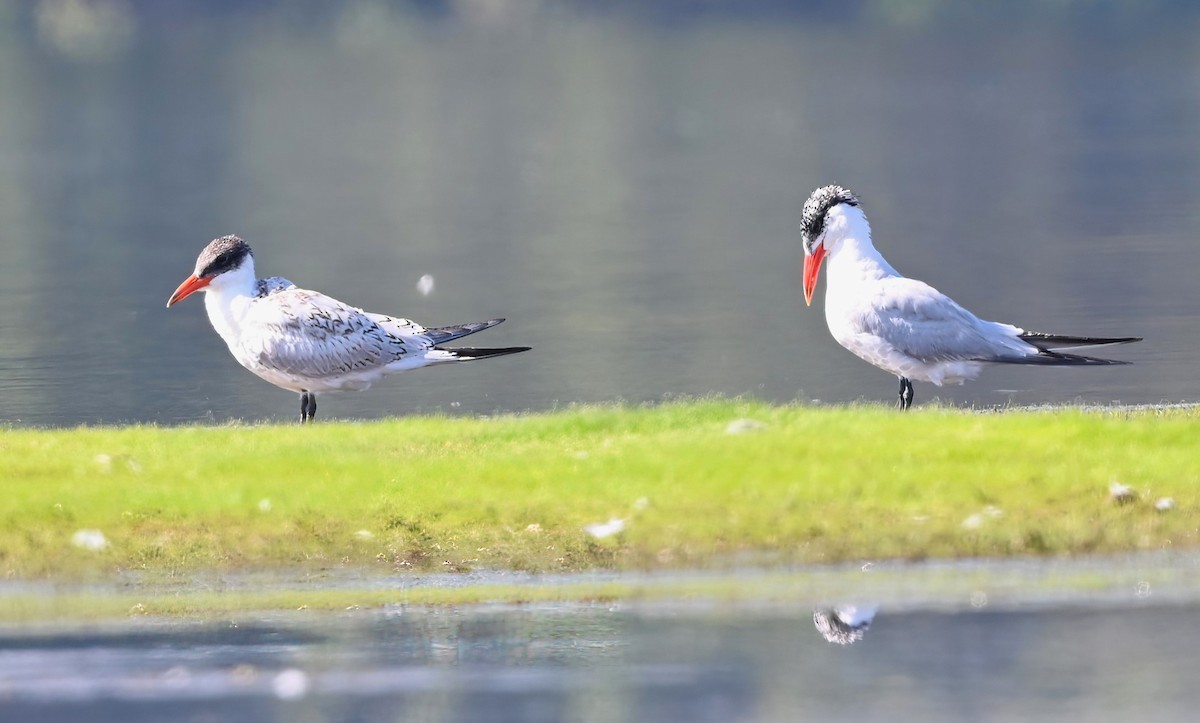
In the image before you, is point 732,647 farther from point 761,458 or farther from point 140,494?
point 140,494

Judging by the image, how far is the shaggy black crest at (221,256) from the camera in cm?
1689

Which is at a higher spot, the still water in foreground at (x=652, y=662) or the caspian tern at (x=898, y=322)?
the caspian tern at (x=898, y=322)

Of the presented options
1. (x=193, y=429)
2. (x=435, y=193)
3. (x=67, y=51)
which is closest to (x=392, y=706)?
(x=193, y=429)

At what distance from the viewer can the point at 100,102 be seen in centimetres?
8281

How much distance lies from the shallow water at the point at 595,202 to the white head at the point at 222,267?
2.72 metres

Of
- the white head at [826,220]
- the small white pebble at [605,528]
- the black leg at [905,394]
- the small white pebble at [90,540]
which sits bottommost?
the small white pebble at [90,540]

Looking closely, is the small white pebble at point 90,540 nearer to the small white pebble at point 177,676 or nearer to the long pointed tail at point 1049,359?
the small white pebble at point 177,676

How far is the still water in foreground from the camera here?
28.7 ft

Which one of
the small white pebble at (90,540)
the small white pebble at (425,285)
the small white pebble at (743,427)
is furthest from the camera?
the small white pebble at (425,285)

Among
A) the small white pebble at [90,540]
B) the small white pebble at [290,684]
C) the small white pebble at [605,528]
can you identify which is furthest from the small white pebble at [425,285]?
the small white pebble at [290,684]

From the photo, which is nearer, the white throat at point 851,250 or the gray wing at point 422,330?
the white throat at point 851,250

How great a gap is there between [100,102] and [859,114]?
30.1 m

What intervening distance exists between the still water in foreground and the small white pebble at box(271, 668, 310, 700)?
0.01 m

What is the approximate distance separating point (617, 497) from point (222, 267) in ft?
18.7
